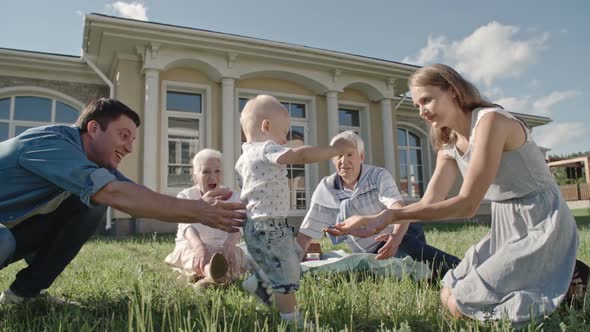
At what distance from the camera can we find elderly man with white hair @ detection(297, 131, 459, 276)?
135 inches

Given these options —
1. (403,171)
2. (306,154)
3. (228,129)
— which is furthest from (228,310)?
(403,171)

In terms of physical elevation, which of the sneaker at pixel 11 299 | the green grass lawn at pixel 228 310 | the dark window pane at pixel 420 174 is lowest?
the green grass lawn at pixel 228 310

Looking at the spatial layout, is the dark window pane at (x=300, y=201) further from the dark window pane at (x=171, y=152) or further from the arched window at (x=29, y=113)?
the arched window at (x=29, y=113)

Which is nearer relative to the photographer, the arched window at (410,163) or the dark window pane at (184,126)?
the dark window pane at (184,126)

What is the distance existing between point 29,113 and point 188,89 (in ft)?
13.6

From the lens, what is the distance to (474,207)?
210 centimetres

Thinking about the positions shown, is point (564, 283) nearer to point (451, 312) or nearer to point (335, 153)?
point (451, 312)

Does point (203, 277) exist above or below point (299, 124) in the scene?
below

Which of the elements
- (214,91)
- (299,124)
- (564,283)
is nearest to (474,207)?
(564,283)

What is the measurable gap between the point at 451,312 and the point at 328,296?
68 centimetres

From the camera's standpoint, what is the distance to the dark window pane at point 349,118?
42.0 feet

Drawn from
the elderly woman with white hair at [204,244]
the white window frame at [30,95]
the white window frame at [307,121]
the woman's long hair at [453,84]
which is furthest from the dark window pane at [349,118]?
the woman's long hair at [453,84]

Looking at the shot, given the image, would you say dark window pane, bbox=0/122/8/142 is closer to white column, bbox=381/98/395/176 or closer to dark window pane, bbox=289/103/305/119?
dark window pane, bbox=289/103/305/119

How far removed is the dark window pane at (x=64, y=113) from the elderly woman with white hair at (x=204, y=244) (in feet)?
28.8
